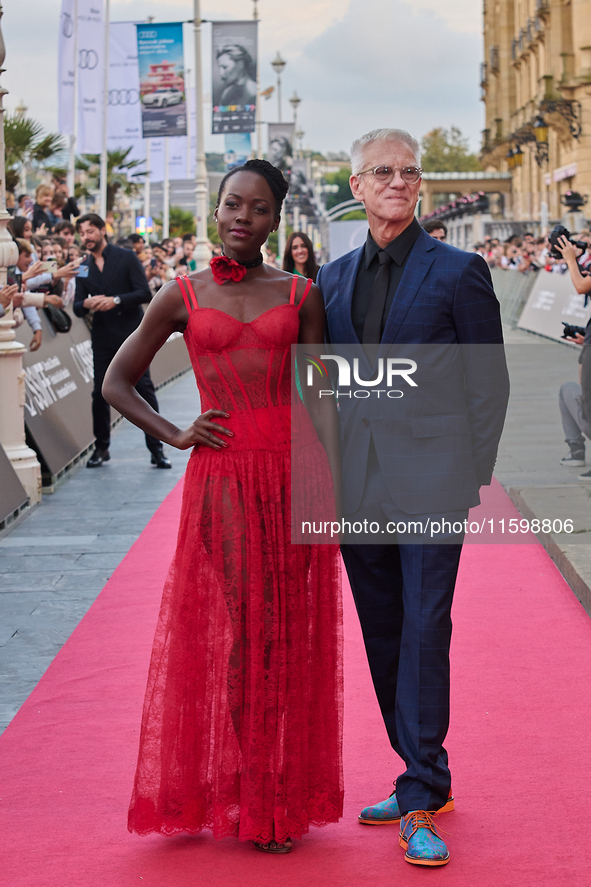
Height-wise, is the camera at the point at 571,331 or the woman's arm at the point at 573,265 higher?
the woman's arm at the point at 573,265

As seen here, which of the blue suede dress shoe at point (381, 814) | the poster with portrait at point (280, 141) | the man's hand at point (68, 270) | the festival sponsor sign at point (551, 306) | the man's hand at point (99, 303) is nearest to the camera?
the blue suede dress shoe at point (381, 814)

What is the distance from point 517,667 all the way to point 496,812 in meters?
1.48

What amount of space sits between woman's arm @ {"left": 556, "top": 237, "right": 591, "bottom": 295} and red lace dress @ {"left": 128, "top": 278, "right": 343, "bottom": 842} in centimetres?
603

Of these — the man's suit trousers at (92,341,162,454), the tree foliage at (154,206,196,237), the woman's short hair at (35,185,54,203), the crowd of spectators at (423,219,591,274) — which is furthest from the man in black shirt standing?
the tree foliage at (154,206,196,237)

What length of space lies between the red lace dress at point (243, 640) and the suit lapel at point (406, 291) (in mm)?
293

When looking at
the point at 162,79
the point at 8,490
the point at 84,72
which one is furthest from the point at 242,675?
the point at 162,79

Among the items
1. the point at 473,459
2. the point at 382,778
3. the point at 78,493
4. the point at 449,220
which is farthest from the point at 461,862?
the point at 449,220

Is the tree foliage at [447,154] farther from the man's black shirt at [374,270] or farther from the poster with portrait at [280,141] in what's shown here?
the man's black shirt at [374,270]

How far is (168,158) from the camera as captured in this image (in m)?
35.7

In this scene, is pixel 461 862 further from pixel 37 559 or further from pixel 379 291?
pixel 37 559

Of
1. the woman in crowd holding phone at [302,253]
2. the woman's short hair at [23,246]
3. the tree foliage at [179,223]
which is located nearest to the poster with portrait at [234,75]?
the woman's short hair at [23,246]

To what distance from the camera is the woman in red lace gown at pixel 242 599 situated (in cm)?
329

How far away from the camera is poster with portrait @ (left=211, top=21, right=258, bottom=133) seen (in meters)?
26.4

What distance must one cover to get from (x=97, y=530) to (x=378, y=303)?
5.04 meters
